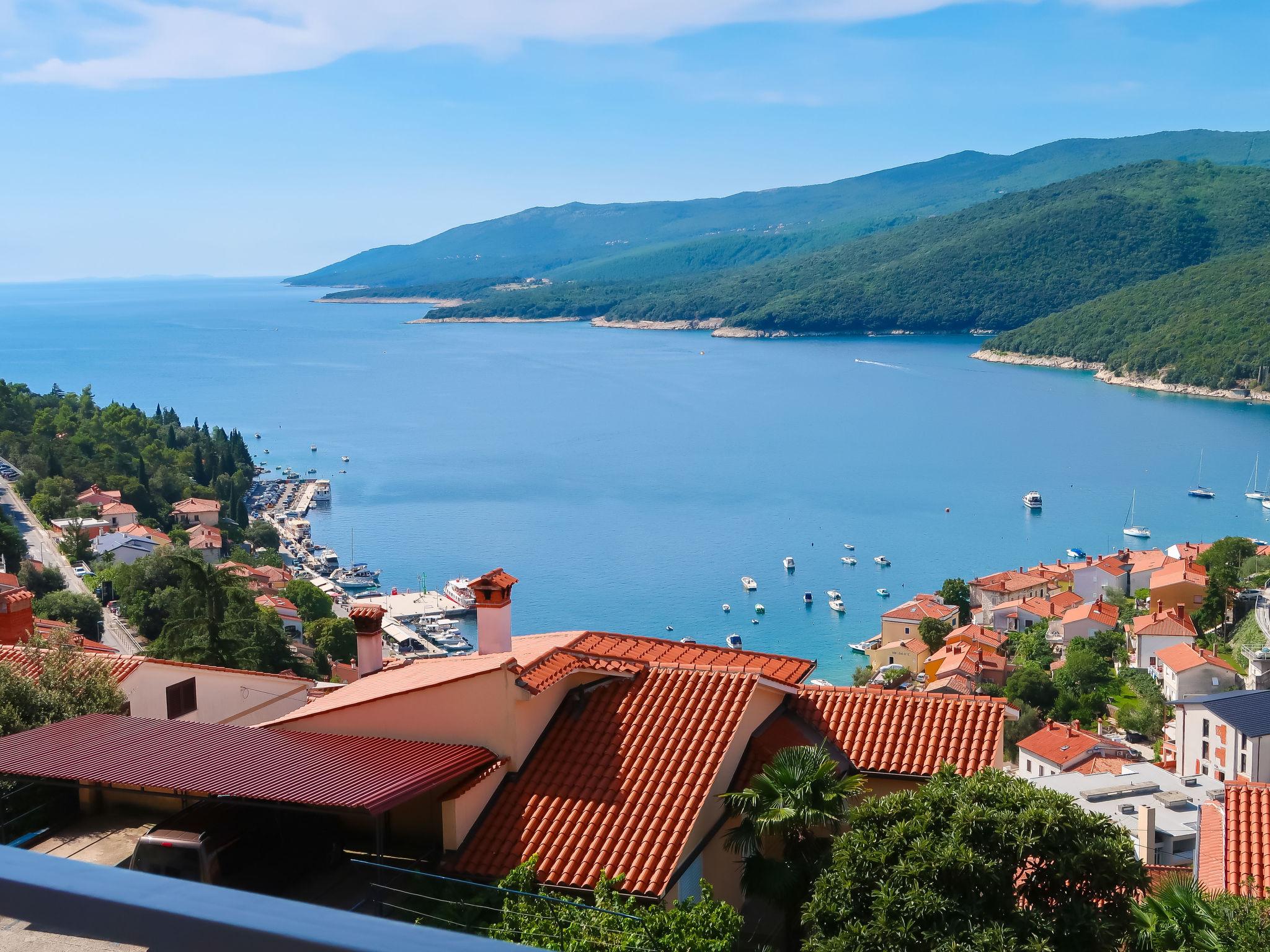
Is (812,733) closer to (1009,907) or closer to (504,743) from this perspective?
(504,743)

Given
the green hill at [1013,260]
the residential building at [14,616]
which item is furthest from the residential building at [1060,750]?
the green hill at [1013,260]

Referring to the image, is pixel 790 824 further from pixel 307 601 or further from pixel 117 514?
pixel 117 514

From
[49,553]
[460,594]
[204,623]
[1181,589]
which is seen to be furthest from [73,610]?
[1181,589]

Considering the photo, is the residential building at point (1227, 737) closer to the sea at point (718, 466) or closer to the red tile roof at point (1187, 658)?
the red tile roof at point (1187, 658)

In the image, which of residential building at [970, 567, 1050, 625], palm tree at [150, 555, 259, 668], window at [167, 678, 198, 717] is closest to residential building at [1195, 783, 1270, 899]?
window at [167, 678, 198, 717]

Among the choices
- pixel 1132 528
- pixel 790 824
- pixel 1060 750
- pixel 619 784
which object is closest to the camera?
pixel 790 824

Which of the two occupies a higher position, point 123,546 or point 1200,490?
point 123,546
